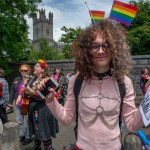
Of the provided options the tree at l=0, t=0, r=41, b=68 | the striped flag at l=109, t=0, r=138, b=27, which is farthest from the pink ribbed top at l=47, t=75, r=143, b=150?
the tree at l=0, t=0, r=41, b=68

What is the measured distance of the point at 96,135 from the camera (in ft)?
6.65

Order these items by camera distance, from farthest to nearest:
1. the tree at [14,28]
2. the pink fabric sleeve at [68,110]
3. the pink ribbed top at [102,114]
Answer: the tree at [14,28] < the pink fabric sleeve at [68,110] < the pink ribbed top at [102,114]

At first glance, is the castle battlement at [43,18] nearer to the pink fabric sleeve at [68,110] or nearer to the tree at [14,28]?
the tree at [14,28]

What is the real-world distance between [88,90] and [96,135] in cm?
34

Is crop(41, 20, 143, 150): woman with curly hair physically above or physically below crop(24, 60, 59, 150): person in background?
above

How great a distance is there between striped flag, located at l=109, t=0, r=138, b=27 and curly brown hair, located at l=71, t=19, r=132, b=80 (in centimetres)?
124

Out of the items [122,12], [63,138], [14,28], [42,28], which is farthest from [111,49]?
[42,28]

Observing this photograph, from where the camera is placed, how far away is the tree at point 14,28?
59.1 ft

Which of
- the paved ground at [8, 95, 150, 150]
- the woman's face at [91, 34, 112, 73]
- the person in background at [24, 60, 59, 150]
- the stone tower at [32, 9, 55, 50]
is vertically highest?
the stone tower at [32, 9, 55, 50]

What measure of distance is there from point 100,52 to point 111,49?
9cm

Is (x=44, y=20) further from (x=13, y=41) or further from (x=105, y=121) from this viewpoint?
(x=105, y=121)

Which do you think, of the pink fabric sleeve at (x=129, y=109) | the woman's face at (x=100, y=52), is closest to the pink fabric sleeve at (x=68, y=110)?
the woman's face at (x=100, y=52)

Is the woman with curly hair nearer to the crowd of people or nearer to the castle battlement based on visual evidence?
the crowd of people

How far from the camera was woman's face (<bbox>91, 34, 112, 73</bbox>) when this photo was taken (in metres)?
2.05
